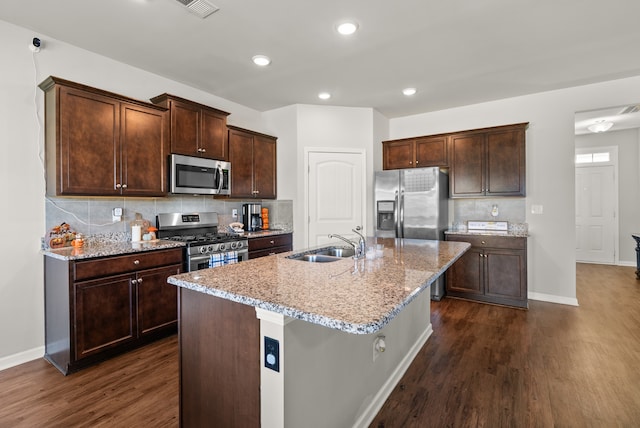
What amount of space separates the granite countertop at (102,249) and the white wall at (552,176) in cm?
425

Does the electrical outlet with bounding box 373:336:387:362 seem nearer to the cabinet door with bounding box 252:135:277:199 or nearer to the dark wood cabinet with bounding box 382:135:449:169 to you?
the cabinet door with bounding box 252:135:277:199

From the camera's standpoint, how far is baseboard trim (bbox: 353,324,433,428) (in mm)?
1760

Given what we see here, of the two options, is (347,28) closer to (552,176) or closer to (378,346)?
(378,346)

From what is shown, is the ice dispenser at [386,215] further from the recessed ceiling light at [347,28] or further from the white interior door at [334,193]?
the recessed ceiling light at [347,28]

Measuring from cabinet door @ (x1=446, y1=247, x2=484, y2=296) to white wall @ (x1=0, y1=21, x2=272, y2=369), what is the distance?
4334 millimetres

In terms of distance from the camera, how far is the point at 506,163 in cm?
400

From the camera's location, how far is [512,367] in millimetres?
2381

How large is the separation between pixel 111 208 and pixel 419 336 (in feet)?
10.1

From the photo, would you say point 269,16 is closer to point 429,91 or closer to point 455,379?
point 429,91

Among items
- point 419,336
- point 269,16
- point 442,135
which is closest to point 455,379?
point 419,336

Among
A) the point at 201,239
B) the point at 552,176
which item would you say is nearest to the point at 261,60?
the point at 201,239

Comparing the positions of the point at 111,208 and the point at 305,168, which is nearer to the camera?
the point at 111,208

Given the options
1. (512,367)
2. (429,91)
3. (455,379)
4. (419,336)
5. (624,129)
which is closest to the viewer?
(455,379)

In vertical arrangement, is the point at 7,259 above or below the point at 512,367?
above
